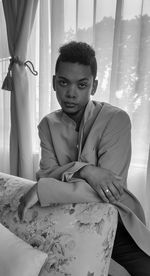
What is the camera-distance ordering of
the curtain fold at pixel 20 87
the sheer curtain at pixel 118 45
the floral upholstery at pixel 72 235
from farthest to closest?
the curtain fold at pixel 20 87 < the sheer curtain at pixel 118 45 < the floral upholstery at pixel 72 235

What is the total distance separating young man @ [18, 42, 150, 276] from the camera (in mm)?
969

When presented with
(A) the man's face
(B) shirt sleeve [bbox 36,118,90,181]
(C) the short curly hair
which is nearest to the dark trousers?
(B) shirt sleeve [bbox 36,118,90,181]

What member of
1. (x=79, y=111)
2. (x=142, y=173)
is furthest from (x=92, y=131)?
(x=142, y=173)

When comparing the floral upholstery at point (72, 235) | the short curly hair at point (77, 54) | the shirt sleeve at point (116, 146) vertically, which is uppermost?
the short curly hair at point (77, 54)

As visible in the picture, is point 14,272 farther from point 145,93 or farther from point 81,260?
point 145,93

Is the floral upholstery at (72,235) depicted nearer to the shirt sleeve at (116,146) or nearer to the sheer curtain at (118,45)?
the shirt sleeve at (116,146)

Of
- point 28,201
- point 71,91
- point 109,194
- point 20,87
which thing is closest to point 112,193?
point 109,194

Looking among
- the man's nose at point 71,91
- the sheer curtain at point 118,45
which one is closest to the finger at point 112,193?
the man's nose at point 71,91

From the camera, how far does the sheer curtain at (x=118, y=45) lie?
1524mm

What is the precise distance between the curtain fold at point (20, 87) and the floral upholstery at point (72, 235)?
998mm

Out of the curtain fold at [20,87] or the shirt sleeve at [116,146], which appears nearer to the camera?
the shirt sleeve at [116,146]

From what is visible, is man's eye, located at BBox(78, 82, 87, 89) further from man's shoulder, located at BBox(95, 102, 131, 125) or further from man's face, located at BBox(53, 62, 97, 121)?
man's shoulder, located at BBox(95, 102, 131, 125)

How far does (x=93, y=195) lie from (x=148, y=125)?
760mm

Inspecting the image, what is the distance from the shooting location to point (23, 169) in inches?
78.5
